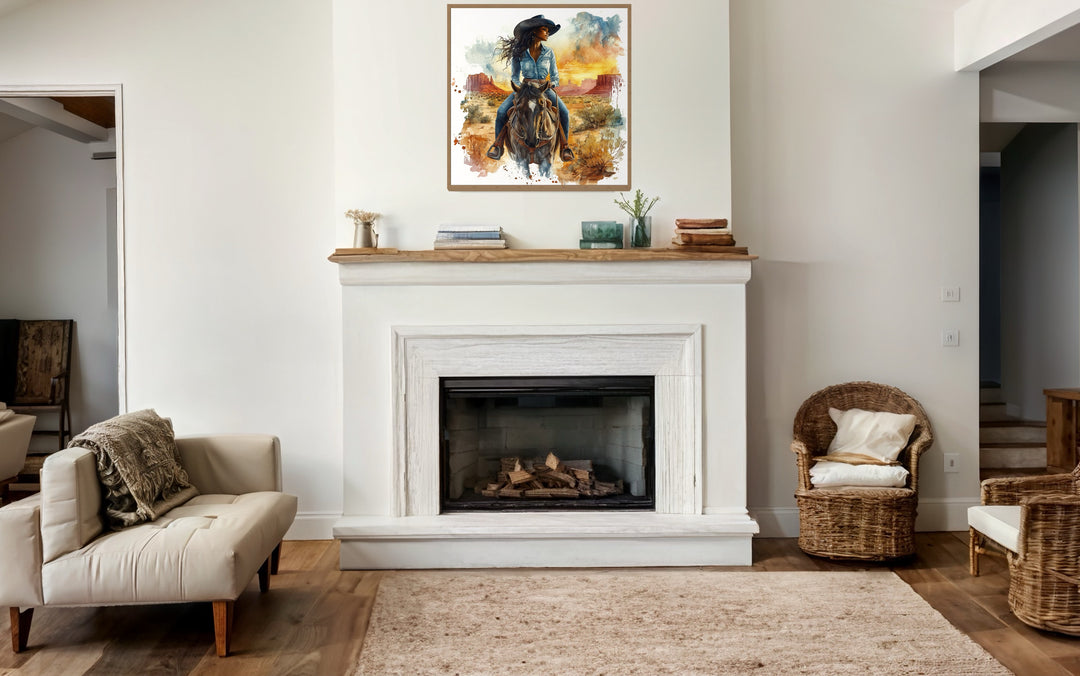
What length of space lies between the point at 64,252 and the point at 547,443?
4338 millimetres

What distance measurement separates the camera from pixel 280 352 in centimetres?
431

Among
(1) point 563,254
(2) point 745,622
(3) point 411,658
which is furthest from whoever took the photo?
(1) point 563,254

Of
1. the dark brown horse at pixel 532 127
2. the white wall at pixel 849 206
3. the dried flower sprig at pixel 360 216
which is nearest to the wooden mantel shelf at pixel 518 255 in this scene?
the dried flower sprig at pixel 360 216

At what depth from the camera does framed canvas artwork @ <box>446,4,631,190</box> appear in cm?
401

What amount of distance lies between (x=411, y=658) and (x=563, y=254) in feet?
6.19

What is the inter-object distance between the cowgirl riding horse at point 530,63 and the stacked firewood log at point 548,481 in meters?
1.52

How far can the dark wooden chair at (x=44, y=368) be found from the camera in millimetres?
6035

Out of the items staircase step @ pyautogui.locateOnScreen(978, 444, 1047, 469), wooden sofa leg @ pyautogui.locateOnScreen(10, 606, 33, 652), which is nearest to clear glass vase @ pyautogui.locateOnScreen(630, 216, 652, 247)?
staircase step @ pyautogui.locateOnScreen(978, 444, 1047, 469)

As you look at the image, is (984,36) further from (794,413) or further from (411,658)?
(411,658)

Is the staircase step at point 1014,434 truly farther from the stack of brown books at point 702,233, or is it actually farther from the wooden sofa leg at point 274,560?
the wooden sofa leg at point 274,560

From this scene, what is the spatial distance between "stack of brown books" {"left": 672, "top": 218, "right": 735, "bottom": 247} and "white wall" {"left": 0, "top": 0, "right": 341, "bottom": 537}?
183 cm

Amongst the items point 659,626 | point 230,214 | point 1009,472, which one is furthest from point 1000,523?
point 230,214

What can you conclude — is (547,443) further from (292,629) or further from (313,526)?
(292,629)

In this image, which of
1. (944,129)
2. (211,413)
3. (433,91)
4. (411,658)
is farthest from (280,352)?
(944,129)
